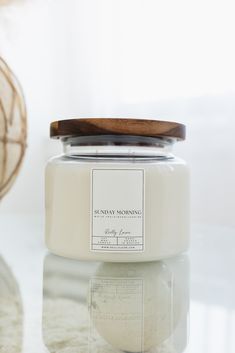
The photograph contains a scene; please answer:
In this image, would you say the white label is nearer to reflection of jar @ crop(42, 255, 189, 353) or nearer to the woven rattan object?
reflection of jar @ crop(42, 255, 189, 353)

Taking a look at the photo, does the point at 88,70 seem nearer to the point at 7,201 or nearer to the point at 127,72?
the point at 127,72

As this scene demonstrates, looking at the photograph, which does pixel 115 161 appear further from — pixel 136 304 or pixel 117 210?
pixel 136 304

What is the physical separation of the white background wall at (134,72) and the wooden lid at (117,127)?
0.42m

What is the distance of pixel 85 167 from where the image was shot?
0.54m

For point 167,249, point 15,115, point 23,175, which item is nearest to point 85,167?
point 167,249

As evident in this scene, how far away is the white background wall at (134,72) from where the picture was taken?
93cm

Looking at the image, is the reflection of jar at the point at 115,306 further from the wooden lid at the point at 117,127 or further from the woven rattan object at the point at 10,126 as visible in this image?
the woven rattan object at the point at 10,126

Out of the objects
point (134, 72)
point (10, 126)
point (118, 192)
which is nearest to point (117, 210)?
point (118, 192)

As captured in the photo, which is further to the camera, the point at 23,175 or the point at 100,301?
the point at 23,175

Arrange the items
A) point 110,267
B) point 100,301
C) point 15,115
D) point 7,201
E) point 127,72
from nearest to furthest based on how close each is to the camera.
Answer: point 100,301 < point 110,267 < point 15,115 < point 127,72 < point 7,201

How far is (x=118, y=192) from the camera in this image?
0.53m

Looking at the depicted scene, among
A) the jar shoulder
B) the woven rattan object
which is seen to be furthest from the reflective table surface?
the woven rattan object

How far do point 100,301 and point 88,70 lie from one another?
2.51 feet

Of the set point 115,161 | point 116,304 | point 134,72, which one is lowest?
point 116,304
